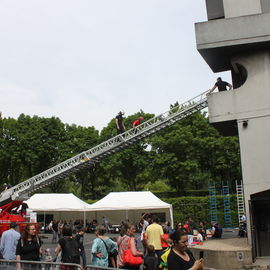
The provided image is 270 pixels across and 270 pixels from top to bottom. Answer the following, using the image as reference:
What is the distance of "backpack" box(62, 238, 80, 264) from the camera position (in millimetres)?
7556

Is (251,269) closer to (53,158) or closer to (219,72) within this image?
(219,72)

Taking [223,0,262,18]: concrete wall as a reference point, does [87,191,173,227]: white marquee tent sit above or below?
below

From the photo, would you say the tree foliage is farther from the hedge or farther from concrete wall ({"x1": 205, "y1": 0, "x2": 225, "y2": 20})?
concrete wall ({"x1": 205, "y1": 0, "x2": 225, "y2": 20})

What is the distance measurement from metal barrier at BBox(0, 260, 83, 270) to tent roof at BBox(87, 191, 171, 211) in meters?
21.2

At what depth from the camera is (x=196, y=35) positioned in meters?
13.3

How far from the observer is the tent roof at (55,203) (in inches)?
1160

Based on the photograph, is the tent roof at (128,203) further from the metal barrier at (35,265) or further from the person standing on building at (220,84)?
the metal barrier at (35,265)

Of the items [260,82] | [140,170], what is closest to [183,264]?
[260,82]

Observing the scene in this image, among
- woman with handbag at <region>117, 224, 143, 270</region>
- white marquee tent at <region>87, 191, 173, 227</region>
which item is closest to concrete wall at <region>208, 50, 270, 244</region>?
woman with handbag at <region>117, 224, 143, 270</region>

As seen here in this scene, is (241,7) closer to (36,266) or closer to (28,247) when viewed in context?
(28,247)

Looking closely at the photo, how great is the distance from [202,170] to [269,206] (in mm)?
31542

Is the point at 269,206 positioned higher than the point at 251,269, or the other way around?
the point at 269,206

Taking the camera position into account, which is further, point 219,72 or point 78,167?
point 78,167

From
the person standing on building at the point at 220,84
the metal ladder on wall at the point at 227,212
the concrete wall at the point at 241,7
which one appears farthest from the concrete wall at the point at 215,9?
the metal ladder on wall at the point at 227,212
